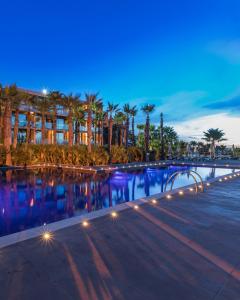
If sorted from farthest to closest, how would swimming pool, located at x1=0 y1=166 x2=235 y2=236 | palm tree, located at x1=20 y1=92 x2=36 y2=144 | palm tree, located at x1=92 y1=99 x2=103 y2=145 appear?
palm tree, located at x1=92 y1=99 x2=103 y2=145
palm tree, located at x1=20 y1=92 x2=36 y2=144
swimming pool, located at x1=0 y1=166 x2=235 y2=236

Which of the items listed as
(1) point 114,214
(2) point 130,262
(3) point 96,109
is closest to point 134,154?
(3) point 96,109

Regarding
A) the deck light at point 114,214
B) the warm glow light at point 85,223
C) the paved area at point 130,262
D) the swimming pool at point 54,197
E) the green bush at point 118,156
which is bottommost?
the swimming pool at point 54,197

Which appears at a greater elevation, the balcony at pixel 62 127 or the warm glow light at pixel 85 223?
the balcony at pixel 62 127

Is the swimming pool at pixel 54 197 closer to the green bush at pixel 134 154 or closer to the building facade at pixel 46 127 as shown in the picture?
the green bush at pixel 134 154

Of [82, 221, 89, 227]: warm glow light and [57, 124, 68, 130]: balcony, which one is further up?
[57, 124, 68, 130]: balcony

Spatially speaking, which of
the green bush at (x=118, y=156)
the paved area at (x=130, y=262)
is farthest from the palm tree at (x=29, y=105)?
the paved area at (x=130, y=262)

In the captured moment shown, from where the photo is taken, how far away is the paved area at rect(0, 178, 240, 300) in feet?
9.38

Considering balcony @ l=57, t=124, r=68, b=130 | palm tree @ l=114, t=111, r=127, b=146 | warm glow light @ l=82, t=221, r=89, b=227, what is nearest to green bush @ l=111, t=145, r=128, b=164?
palm tree @ l=114, t=111, r=127, b=146

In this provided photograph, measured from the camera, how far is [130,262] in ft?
11.7

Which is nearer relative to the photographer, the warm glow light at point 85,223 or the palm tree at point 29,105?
the warm glow light at point 85,223

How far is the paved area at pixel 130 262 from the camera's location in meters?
2.86

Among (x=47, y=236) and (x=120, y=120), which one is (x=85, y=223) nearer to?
(x=47, y=236)

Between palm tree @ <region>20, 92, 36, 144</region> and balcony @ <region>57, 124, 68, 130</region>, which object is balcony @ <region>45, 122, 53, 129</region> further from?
palm tree @ <region>20, 92, 36, 144</region>

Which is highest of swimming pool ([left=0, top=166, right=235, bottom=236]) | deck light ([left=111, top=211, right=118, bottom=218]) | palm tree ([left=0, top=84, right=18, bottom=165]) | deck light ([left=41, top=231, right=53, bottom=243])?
palm tree ([left=0, top=84, right=18, bottom=165])
